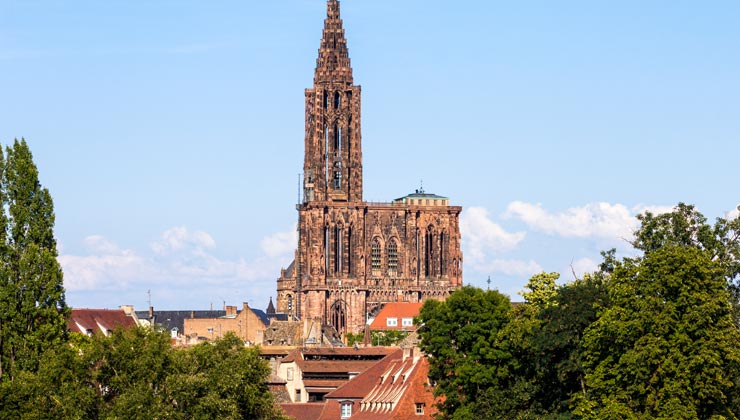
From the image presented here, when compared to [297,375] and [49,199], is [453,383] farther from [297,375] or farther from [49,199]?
[297,375]

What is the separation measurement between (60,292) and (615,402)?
34890 millimetres

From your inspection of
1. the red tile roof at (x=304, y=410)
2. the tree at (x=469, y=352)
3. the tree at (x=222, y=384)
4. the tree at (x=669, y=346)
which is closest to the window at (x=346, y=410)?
the red tile roof at (x=304, y=410)

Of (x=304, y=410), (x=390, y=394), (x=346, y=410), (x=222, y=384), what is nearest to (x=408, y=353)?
(x=346, y=410)

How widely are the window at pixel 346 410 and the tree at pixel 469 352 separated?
79.4 ft

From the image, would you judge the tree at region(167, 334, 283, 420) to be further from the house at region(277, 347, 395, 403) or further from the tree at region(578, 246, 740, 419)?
the house at region(277, 347, 395, 403)

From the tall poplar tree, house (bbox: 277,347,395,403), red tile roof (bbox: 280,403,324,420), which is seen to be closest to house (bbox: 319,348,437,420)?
red tile roof (bbox: 280,403,324,420)

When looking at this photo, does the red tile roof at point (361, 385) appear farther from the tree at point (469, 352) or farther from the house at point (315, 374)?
the tree at point (469, 352)

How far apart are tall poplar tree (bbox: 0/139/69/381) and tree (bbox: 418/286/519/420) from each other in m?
25.3

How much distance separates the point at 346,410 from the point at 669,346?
204ft

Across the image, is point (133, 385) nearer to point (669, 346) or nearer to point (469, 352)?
point (469, 352)

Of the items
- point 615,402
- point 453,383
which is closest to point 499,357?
point 453,383

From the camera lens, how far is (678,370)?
100438 mm

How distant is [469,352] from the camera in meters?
130

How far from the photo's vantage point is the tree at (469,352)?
125688 mm
